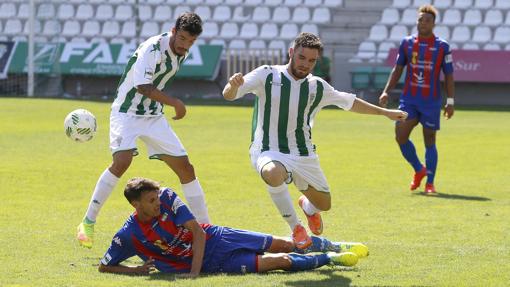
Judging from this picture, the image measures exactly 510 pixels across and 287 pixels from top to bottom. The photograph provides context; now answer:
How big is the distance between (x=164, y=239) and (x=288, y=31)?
1077 inches

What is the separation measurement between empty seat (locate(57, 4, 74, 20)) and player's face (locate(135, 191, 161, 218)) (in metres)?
30.1

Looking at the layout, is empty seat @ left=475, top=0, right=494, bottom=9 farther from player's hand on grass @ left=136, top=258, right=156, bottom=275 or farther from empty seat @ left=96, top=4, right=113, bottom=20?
player's hand on grass @ left=136, top=258, right=156, bottom=275

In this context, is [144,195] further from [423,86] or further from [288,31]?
[288,31]

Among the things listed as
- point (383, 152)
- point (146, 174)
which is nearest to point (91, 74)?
point (383, 152)

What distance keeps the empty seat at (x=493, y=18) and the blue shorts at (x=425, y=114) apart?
20.7 meters

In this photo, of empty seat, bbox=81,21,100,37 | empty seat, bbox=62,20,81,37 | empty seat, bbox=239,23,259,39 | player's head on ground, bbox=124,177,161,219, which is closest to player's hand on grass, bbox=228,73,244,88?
player's head on ground, bbox=124,177,161,219

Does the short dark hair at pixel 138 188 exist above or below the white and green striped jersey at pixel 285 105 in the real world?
below

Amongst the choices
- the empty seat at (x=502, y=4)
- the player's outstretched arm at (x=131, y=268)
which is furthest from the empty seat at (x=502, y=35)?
the player's outstretched arm at (x=131, y=268)

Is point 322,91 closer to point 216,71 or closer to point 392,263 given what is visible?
point 392,263

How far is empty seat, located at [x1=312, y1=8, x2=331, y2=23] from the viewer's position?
34.0 meters

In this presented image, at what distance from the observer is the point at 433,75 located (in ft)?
42.0

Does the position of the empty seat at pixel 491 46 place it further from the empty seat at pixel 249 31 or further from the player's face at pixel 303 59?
the player's face at pixel 303 59

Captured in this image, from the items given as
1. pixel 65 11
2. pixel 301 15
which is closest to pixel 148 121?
pixel 301 15

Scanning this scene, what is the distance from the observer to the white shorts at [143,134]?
28.7ft
